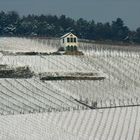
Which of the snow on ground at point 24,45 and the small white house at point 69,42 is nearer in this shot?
the small white house at point 69,42

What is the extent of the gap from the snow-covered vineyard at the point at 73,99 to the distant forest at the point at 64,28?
38.4 meters

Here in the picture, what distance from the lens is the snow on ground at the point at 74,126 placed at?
84.2ft

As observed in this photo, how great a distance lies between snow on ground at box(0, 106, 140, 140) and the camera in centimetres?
2566

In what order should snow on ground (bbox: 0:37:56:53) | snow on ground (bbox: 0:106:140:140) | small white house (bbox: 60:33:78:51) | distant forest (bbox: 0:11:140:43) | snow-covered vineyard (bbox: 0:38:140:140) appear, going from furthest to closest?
1. distant forest (bbox: 0:11:140:43)
2. snow on ground (bbox: 0:37:56:53)
3. small white house (bbox: 60:33:78:51)
4. snow-covered vineyard (bbox: 0:38:140:140)
5. snow on ground (bbox: 0:106:140:140)

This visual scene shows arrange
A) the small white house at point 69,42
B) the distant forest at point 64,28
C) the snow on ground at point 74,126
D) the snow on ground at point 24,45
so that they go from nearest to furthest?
1. the snow on ground at point 74,126
2. the small white house at point 69,42
3. the snow on ground at point 24,45
4. the distant forest at point 64,28

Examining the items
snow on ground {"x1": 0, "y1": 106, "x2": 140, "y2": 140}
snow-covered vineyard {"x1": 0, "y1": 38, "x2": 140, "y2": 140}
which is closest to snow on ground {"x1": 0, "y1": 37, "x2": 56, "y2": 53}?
snow-covered vineyard {"x1": 0, "y1": 38, "x2": 140, "y2": 140}

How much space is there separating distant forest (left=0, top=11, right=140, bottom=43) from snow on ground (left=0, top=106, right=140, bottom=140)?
5699cm

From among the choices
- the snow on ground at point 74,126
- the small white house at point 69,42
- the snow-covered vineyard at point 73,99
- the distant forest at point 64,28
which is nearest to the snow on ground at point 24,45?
the small white house at point 69,42

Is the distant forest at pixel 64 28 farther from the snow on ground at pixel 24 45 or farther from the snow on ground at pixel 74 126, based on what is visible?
the snow on ground at pixel 74 126

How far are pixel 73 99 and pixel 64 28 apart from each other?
62808 mm

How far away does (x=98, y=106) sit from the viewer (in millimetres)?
34625

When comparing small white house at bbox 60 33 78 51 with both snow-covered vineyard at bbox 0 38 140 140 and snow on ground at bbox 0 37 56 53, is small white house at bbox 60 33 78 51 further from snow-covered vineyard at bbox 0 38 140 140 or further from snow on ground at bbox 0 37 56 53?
snow on ground at bbox 0 37 56 53

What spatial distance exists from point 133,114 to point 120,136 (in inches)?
180

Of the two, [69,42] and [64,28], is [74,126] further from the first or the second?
[64,28]
